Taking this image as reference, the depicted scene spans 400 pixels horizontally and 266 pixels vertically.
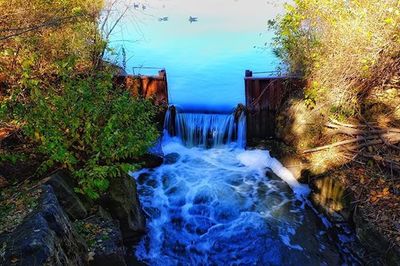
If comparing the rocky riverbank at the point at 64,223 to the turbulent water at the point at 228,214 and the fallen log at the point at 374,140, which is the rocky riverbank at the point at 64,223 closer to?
the turbulent water at the point at 228,214

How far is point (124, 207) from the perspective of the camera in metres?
7.28

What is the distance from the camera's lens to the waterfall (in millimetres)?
12102

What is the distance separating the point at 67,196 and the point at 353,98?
276 inches

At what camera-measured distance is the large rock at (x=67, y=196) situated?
244 inches

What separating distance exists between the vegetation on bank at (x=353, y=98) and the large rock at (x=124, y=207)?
4.65 meters

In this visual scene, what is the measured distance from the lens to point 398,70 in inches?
330

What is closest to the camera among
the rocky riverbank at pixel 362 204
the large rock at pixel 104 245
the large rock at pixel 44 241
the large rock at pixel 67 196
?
the large rock at pixel 44 241

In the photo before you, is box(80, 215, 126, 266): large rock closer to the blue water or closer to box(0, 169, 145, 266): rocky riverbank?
box(0, 169, 145, 266): rocky riverbank

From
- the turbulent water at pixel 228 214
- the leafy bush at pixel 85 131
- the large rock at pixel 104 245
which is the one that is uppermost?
the leafy bush at pixel 85 131

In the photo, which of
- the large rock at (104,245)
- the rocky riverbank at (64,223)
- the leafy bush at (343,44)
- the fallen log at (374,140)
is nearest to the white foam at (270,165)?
the fallen log at (374,140)

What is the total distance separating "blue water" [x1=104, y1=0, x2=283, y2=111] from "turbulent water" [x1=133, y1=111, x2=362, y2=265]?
3.61m

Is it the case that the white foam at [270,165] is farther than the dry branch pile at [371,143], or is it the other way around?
the white foam at [270,165]

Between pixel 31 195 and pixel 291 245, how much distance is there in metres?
5.15

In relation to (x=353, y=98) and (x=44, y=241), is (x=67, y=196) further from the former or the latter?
(x=353, y=98)
